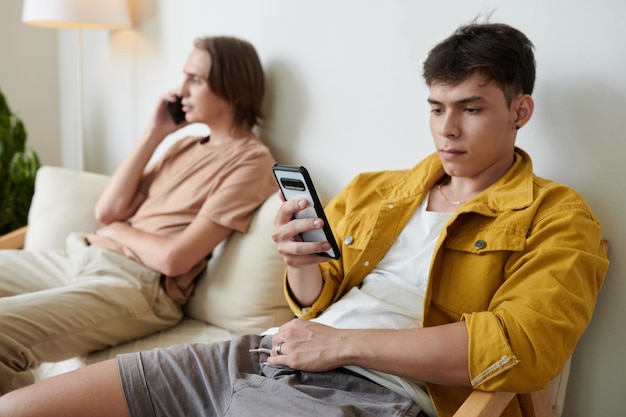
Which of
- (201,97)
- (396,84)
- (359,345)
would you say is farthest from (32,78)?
(359,345)

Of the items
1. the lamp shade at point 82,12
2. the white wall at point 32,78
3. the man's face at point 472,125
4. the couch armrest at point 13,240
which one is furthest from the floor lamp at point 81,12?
the man's face at point 472,125

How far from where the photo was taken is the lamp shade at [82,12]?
279cm

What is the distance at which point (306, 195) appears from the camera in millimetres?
1365

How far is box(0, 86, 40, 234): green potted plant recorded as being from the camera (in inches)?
116

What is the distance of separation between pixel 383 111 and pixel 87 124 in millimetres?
1969

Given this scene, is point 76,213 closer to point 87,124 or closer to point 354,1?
point 87,124

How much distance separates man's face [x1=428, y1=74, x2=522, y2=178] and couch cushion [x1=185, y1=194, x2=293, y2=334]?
2.26ft

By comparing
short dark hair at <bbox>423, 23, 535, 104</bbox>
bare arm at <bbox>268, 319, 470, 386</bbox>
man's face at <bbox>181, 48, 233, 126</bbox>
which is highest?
short dark hair at <bbox>423, 23, 535, 104</bbox>

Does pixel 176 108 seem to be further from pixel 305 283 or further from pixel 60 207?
pixel 305 283

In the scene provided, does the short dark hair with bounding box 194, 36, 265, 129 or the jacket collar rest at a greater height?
the short dark hair with bounding box 194, 36, 265, 129

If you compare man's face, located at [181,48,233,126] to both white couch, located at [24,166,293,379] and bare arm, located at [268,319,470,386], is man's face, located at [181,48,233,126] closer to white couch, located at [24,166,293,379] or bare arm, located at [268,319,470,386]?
white couch, located at [24,166,293,379]

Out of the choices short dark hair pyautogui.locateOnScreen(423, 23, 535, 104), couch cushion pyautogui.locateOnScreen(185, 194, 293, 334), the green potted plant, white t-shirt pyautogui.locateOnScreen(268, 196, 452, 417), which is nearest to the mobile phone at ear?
white t-shirt pyautogui.locateOnScreen(268, 196, 452, 417)

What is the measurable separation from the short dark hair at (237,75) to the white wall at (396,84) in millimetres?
93

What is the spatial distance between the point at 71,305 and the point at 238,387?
75 cm
